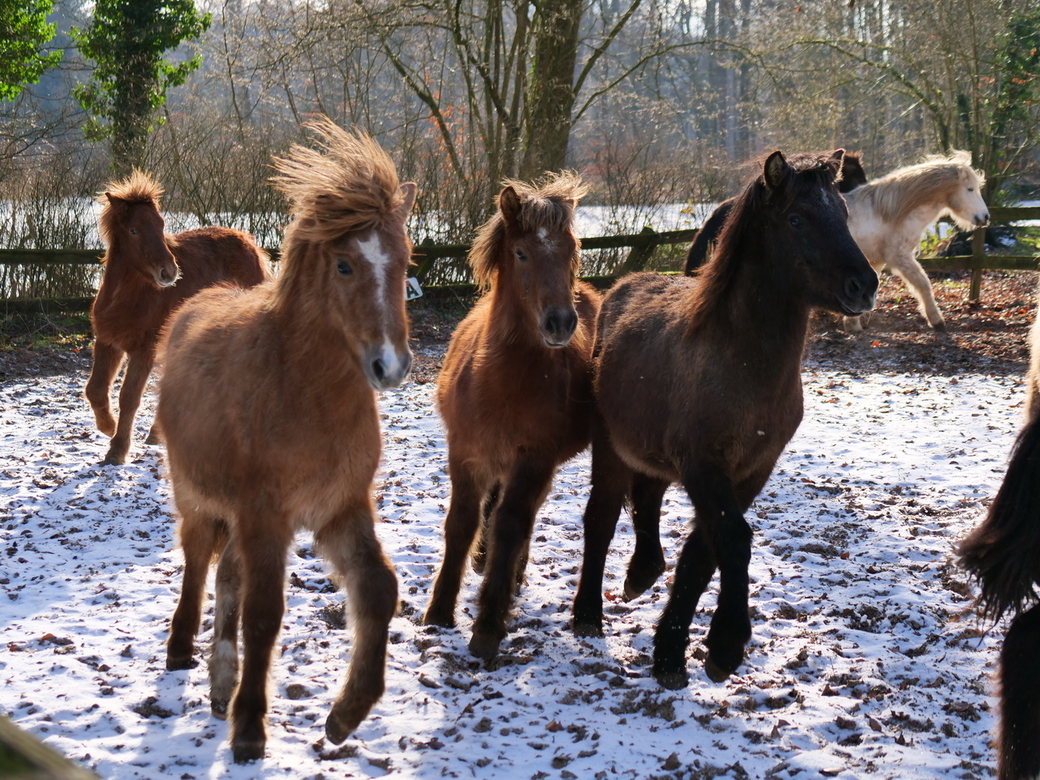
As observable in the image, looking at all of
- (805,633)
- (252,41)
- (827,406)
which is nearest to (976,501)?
(805,633)

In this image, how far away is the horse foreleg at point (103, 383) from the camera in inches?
294

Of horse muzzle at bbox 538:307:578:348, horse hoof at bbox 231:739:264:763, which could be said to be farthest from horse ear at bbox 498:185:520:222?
horse hoof at bbox 231:739:264:763

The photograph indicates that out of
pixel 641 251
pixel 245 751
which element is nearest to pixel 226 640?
pixel 245 751

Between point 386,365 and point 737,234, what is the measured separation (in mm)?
1856

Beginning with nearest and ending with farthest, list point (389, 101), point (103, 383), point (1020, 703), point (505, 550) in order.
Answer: point (1020, 703) → point (505, 550) → point (103, 383) → point (389, 101)

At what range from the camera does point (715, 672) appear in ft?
13.0

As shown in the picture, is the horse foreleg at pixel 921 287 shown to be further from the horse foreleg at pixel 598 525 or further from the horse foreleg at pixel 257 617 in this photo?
the horse foreleg at pixel 257 617

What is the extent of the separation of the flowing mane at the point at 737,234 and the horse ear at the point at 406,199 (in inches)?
54.3

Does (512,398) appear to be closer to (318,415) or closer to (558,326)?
(558,326)

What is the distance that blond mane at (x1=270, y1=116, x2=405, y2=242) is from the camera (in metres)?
3.22

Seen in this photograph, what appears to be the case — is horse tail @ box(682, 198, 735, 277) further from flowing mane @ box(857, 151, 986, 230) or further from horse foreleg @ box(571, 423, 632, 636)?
flowing mane @ box(857, 151, 986, 230)

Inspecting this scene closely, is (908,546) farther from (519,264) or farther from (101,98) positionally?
(101,98)

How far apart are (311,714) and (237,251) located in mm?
5774

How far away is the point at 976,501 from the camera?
20.4 ft
